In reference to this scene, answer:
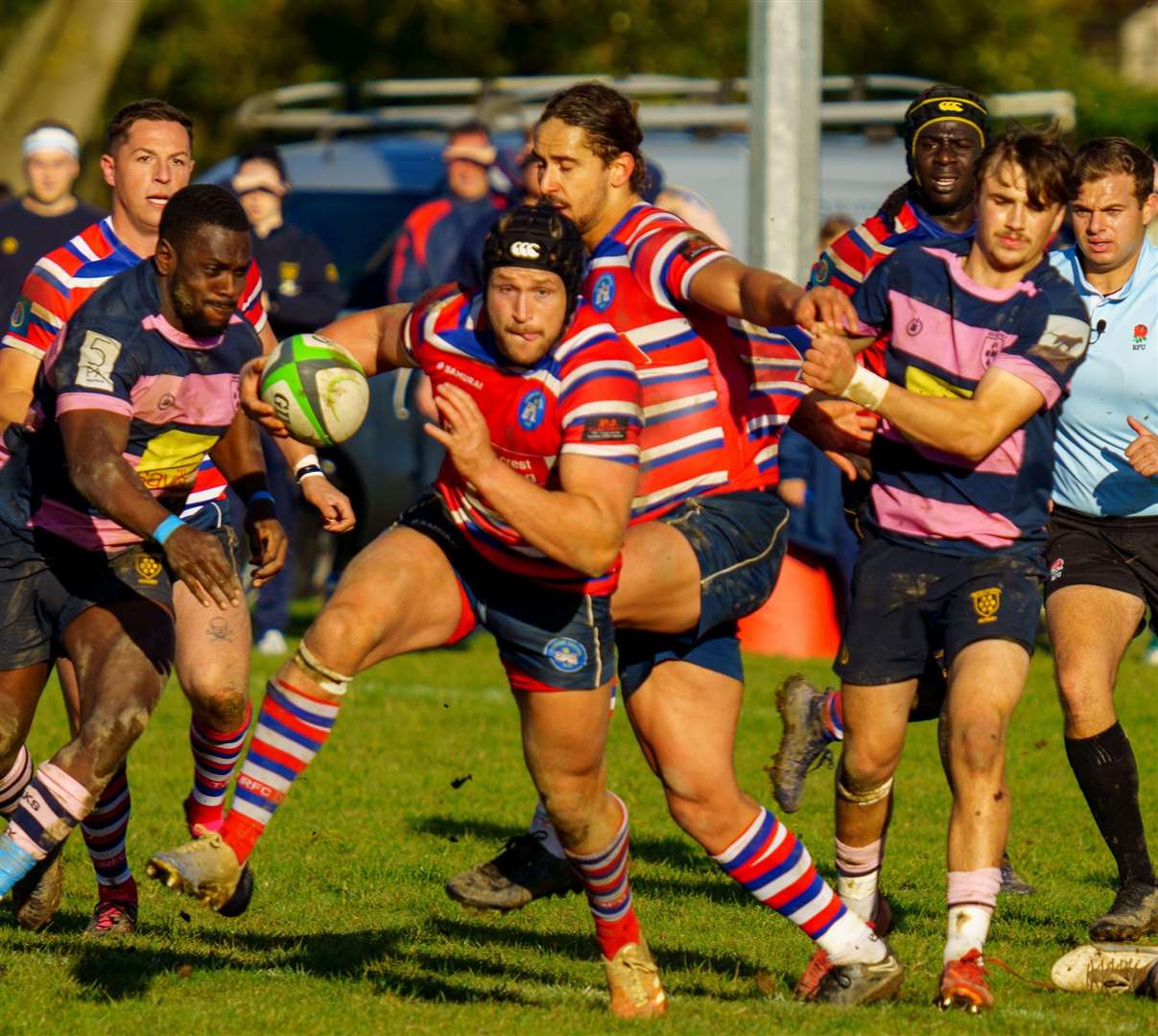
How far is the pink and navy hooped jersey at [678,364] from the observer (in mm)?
6320

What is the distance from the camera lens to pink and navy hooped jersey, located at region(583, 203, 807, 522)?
632 cm

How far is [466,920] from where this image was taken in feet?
24.9

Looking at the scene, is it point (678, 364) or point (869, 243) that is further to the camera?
point (869, 243)

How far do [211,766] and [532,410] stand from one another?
200cm

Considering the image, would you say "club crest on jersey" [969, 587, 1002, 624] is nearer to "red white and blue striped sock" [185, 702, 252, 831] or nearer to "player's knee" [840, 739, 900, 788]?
"player's knee" [840, 739, 900, 788]

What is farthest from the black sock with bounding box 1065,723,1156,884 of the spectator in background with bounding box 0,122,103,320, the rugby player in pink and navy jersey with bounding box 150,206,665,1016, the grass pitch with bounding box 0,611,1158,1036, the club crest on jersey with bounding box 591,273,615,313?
the spectator in background with bounding box 0,122,103,320

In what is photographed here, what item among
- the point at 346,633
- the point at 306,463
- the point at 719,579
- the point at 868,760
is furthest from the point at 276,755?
the point at 868,760

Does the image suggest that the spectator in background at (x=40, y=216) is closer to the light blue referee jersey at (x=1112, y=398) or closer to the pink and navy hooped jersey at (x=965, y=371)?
the light blue referee jersey at (x=1112, y=398)

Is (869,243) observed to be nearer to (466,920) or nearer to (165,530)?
(466,920)

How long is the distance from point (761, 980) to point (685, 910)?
1081mm

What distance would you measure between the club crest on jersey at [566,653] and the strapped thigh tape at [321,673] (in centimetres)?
54

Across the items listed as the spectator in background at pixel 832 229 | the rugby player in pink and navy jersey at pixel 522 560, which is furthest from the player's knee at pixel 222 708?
the spectator in background at pixel 832 229

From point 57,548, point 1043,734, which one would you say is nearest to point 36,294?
point 57,548

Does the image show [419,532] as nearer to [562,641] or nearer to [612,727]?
[562,641]
